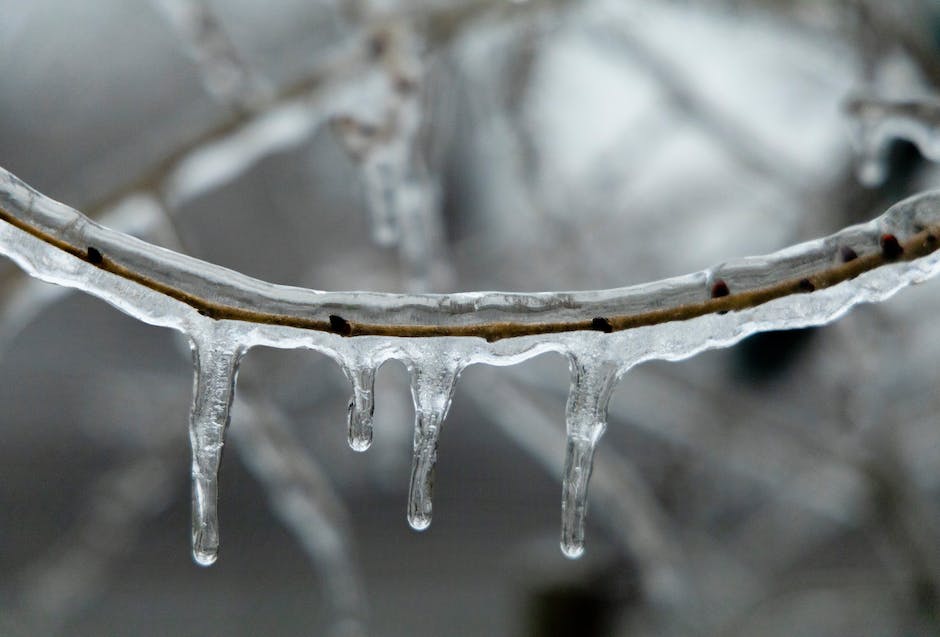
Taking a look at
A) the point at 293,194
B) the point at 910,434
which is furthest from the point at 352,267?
the point at 910,434

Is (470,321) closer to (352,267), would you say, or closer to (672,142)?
(352,267)

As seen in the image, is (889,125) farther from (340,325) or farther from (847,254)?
(340,325)

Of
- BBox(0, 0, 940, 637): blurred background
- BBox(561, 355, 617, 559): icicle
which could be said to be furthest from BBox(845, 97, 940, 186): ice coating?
BBox(561, 355, 617, 559): icicle

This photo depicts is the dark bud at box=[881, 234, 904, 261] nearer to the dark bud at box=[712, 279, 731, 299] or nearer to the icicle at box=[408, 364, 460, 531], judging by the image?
the dark bud at box=[712, 279, 731, 299]

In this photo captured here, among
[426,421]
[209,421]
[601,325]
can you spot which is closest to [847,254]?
[601,325]

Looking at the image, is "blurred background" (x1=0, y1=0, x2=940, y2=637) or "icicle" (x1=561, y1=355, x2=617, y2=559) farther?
"blurred background" (x1=0, y1=0, x2=940, y2=637)

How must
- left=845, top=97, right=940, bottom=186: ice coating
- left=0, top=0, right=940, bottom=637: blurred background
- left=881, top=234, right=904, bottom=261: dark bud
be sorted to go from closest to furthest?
left=881, top=234, right=904, bottom=261: dark bud < left=845, top=97, right=940, bottom=186: ice coating < left=0, top=0, right=940, bottom=637: blurred background

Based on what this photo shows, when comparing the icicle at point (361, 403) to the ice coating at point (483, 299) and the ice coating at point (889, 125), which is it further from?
the ice coating at point (889, 125)
